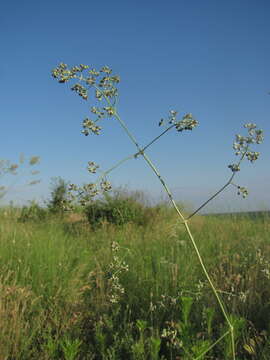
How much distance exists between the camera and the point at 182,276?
14.0 ft

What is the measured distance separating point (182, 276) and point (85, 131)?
119 inches

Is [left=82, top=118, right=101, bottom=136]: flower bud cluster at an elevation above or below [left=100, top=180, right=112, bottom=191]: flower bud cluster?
above

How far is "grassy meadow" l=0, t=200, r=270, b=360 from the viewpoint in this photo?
270cm

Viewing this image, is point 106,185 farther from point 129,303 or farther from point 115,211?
point 115,211

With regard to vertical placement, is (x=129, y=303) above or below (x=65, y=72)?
below

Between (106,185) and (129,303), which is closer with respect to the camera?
(106,185)

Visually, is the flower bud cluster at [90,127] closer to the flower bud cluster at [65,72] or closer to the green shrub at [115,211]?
the flower bud cluster at [65,72]

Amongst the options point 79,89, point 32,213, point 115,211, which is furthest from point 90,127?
point 32,213

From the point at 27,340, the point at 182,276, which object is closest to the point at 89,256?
the point at 182,276

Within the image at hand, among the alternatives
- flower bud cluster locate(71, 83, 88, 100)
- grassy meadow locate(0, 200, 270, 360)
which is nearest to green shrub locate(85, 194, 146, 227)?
grassy meadow locate(0, 200, 270, 360)

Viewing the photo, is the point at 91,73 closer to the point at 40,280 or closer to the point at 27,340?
the point at 27,340

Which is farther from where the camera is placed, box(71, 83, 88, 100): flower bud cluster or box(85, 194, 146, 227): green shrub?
box(85, 194, 146, 227): green shrub

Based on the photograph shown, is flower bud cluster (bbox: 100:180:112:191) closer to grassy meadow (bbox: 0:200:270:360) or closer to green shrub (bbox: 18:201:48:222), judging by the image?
grassy meadow (bbox: 0:200:270:360)

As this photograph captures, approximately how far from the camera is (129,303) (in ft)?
12.7
